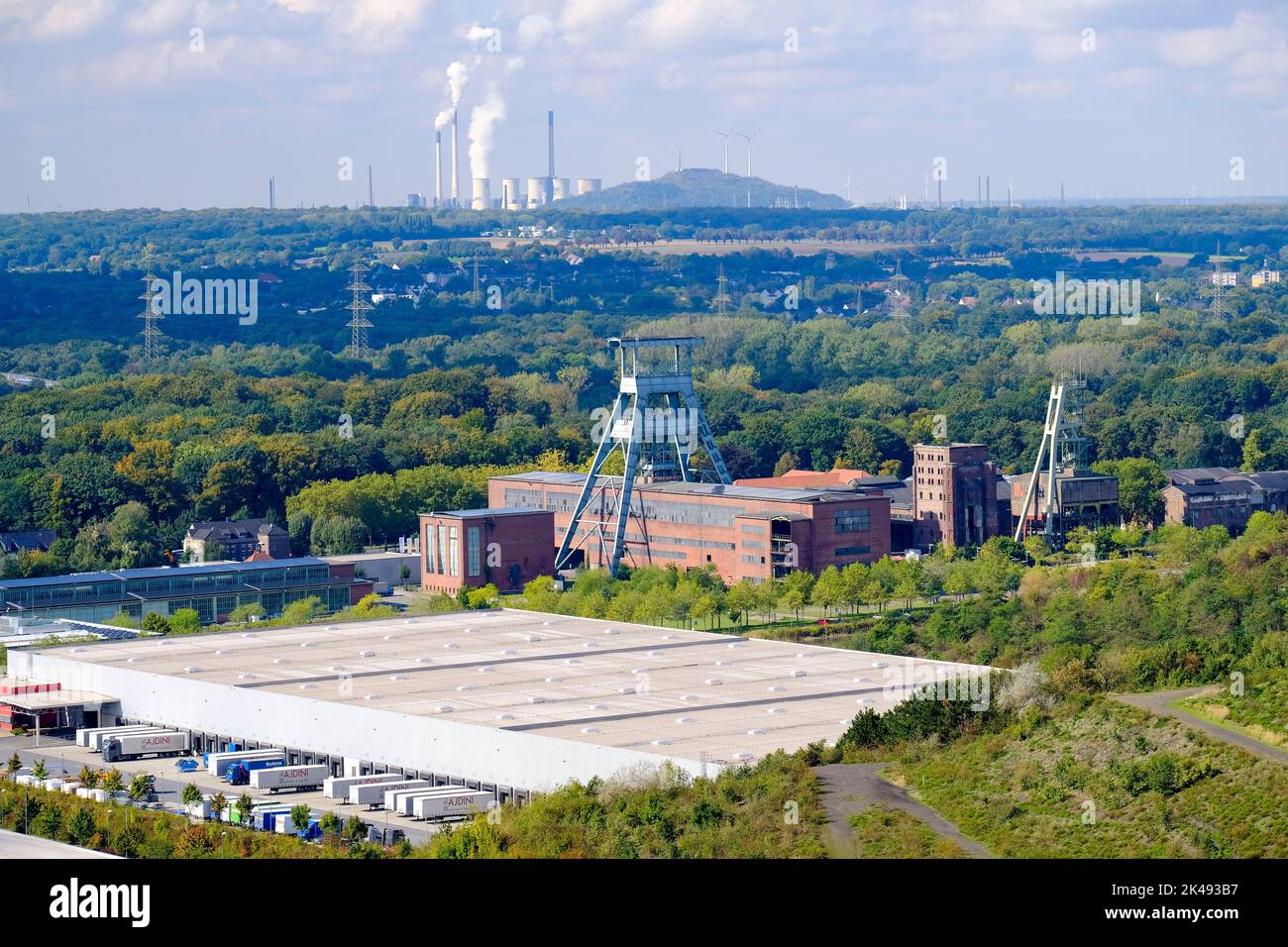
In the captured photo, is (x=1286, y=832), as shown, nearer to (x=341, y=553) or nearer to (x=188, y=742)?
(x=188, y=742)

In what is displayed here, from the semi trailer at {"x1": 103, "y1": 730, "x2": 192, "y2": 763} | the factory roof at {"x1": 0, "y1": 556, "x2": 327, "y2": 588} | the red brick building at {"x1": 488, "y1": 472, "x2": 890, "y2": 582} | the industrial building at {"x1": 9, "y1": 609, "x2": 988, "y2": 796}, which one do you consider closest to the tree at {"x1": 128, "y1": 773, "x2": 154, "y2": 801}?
the industrial building at {"x1": 9, "y1": 609, "x2": 988, "y2": 796}

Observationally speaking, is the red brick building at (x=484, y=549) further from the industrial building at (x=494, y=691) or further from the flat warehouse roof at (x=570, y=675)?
the industrial building at (x=494, y=691)

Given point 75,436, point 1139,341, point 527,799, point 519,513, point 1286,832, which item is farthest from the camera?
point 1139,341

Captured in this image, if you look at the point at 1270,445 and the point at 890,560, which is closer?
the point at 890,560

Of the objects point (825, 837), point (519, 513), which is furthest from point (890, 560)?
point (825, 837)
